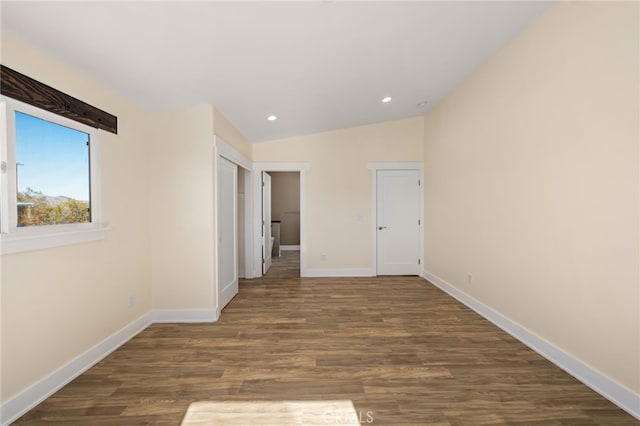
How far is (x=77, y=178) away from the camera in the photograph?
7.20ft

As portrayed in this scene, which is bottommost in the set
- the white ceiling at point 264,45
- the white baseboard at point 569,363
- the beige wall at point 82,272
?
the white baseboard at point 569,363

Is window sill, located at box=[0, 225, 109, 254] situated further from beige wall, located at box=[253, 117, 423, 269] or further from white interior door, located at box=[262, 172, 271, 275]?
beige wall, located at box=[253, 117, 423, 269]

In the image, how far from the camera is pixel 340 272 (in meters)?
5.11

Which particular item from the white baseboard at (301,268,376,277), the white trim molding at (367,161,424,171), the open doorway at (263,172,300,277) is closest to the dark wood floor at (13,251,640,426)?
the white baseboard at (301,268,376,277)

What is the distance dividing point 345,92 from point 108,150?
8.54 ft

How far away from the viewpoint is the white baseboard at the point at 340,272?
16.7 feet

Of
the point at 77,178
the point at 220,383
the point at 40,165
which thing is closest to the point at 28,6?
the point at 40,165

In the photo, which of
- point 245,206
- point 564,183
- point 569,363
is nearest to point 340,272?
point 245,206

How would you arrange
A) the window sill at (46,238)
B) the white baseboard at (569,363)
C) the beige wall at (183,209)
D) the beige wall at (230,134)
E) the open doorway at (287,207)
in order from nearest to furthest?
the window sill at (46,238)
the white baseboard at (569,363)
the beige wall at (183,209)
the beige wall at (230,134)
the open doorway at (287,207)

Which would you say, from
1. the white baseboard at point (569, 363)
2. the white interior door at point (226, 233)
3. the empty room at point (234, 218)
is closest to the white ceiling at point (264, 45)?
the empty room at point (234, 218)

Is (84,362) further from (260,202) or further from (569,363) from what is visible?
(569,363)

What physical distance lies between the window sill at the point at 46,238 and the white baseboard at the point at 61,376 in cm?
91

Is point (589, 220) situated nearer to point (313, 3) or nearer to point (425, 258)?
point (313, 3)

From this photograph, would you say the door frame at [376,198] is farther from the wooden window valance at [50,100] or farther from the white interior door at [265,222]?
the wooden window valance at [50,100]
